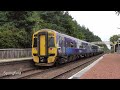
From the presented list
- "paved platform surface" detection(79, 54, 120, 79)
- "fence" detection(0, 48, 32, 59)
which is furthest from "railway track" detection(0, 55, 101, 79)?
"fence" detection(0, 48, 32, 59)

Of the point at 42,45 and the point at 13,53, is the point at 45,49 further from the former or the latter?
the point at 13,53

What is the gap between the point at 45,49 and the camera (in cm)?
2308

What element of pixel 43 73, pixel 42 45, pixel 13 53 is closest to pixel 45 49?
pixel 42 45

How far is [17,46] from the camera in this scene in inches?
1554

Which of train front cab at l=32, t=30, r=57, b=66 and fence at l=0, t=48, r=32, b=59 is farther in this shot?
fence at l=0, t=48, r=32, b=59

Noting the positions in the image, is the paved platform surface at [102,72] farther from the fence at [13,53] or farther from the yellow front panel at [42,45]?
the fence at [13,53]

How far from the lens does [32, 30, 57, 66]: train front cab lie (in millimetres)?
22969

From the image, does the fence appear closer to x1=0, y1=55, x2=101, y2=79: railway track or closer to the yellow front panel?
x1=0, y1=55, x2=101, y2=79: railway track

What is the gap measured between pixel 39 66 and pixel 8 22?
20.9 meters

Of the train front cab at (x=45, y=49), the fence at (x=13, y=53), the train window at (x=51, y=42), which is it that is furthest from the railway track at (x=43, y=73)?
the fence at (x=13, y=53)
